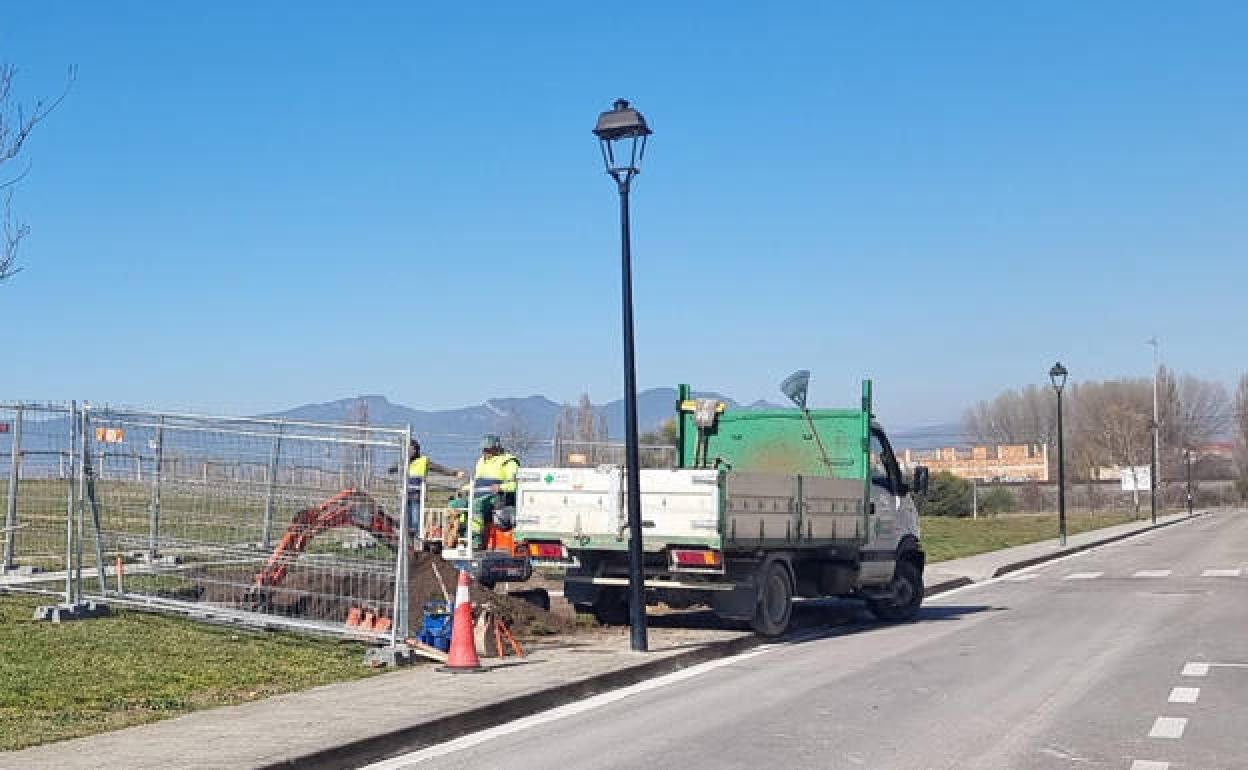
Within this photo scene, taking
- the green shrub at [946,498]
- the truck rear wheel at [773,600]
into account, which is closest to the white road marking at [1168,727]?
the truck rear wheel at [773,600]

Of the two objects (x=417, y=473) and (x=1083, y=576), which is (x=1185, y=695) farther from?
(x=1083, y=576)

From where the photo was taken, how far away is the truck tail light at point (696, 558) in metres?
15.1

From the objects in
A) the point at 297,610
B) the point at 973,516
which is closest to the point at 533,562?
the point at 297,610

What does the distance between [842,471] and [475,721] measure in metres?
8.99

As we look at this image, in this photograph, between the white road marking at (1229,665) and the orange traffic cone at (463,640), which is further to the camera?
the white road marking at (1229,665)

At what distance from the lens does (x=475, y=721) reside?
10133mm

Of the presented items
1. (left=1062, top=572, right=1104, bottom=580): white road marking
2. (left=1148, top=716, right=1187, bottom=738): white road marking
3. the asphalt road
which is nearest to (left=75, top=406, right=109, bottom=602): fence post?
the asphalt road

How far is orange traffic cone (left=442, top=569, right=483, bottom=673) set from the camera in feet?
39.9

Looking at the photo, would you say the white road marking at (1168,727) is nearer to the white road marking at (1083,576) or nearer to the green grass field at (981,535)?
the white road marking at (1083,576)

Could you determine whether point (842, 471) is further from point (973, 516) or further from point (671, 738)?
point (973, 516)

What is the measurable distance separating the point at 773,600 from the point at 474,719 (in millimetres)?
6594

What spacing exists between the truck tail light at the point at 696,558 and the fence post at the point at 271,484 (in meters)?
4.27

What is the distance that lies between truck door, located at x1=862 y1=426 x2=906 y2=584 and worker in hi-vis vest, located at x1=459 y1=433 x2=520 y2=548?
446 cm

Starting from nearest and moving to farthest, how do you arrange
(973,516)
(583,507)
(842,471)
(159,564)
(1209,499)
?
(159,564) → (583,507) → (842,471) → (973,516) → (1209,499)
